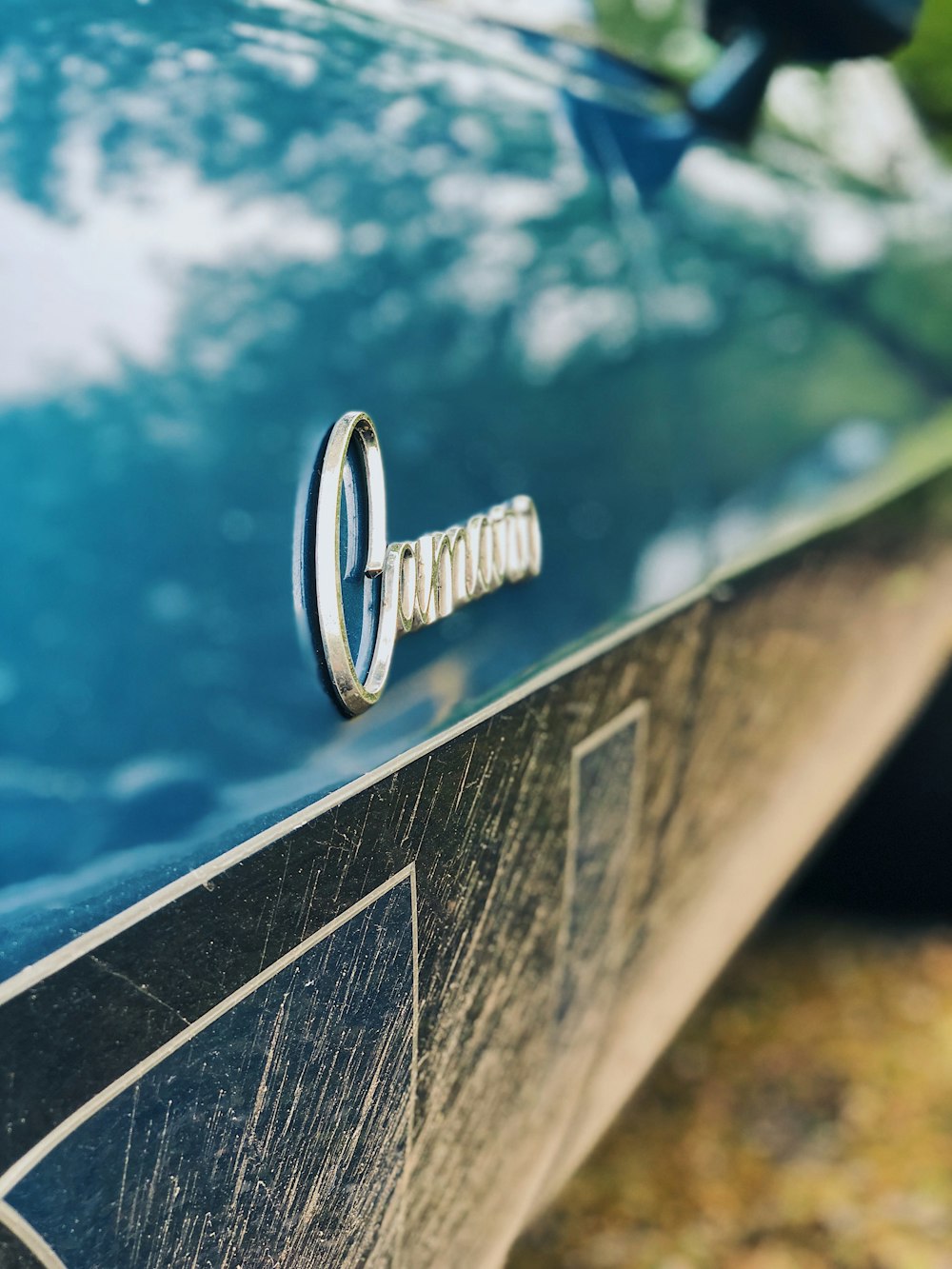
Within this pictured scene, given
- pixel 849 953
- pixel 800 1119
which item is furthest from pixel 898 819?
pixel 800 1119

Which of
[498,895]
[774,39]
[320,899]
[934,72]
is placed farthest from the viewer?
[934,72]

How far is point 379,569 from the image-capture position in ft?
2.66

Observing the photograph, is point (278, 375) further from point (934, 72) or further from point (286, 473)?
point (934, 72)

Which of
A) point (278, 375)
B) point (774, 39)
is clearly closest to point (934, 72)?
point (774, 39)

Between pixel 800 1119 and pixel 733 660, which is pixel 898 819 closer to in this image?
pixel 800 1119

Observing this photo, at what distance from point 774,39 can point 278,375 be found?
98 centimetres

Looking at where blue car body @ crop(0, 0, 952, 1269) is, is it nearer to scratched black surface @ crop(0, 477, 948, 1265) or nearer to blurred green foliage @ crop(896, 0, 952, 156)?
scratched black surface @ crop(0, 477, 948, 1265)

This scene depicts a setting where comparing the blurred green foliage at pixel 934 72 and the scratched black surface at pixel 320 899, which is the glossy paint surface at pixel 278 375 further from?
the blurred green foliage at pixel 934 72

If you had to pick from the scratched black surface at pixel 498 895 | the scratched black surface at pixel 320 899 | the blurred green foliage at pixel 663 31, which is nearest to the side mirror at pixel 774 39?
the blurred green foliage at pixel 663 31

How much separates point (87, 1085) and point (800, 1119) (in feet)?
6.62

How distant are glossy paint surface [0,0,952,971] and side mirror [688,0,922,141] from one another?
12 centimetres

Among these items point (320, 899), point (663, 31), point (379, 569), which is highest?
point (663, 31)

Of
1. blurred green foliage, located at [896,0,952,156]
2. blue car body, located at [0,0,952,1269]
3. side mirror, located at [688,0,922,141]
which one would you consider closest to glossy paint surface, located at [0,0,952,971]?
blue car body, located at [0,0,952,1269]

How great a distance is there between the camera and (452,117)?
1054 millimetres
